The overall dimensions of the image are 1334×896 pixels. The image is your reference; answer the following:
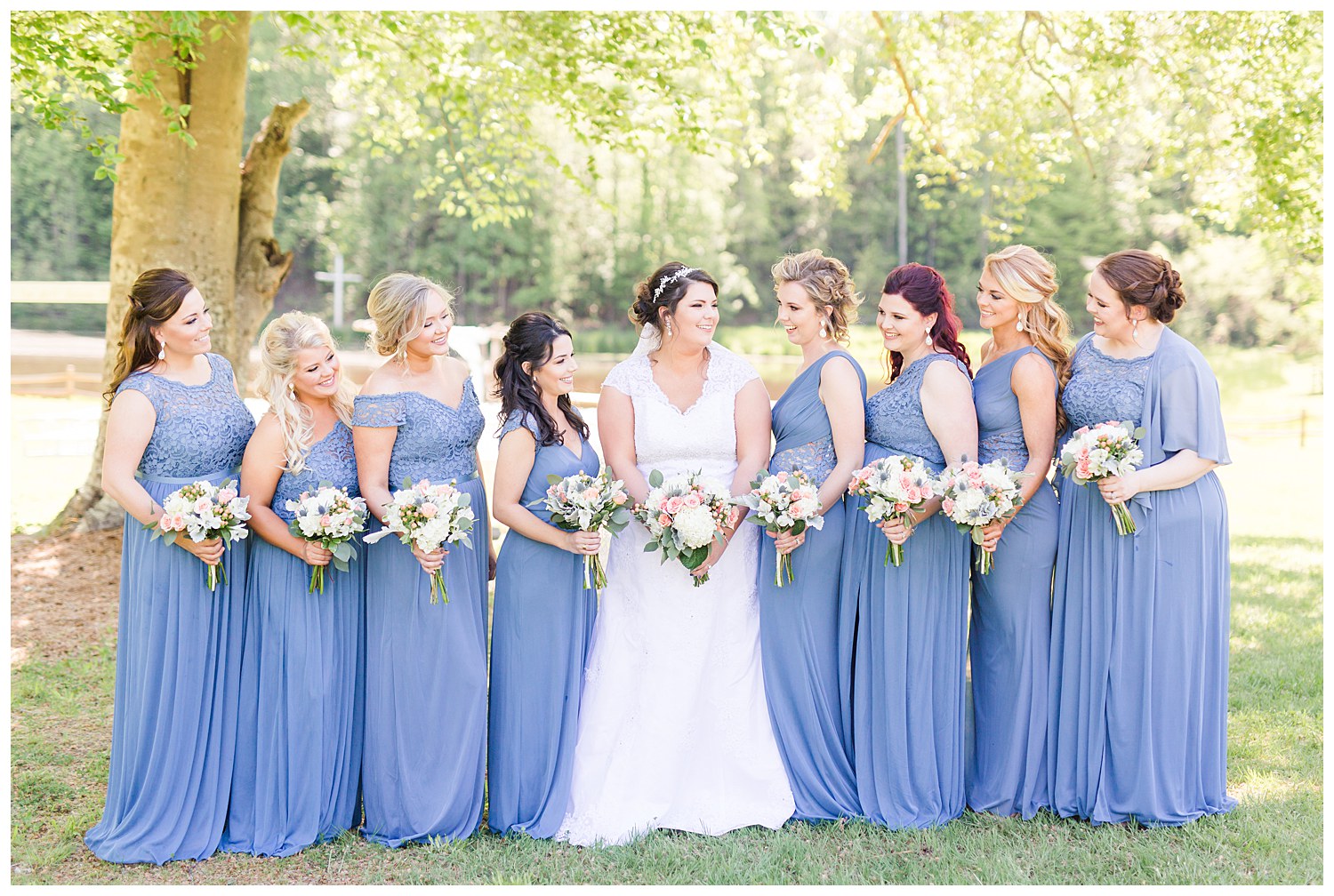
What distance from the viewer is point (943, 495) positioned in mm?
4586

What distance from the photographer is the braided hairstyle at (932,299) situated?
4852mm

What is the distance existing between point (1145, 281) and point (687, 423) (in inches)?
85.8

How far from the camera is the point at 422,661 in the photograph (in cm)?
472

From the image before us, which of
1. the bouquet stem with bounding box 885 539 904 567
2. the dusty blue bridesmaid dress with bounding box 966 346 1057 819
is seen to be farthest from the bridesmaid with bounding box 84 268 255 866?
the dusty blue bridesmaid dress with bounding box 966 346 1057 819

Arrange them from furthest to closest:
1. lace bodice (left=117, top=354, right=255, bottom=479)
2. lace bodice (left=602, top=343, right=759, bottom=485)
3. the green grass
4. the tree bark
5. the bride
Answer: the tree bark
lace bodice (left=602, top=343, right=759, bottom=485)
the bride
lace bodice (left=117, top=354, right=255, bottom=479)
the green grass

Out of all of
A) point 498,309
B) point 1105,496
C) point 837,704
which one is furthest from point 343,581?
point 498,309

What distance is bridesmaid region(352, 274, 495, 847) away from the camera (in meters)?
4.68

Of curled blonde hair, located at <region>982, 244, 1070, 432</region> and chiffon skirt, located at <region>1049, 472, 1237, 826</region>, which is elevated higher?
curled blonde hair, located at <region>982, 244, 1070, 432</region>

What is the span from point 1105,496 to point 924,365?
3.27 feet

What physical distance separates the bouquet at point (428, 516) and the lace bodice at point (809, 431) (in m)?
1.56

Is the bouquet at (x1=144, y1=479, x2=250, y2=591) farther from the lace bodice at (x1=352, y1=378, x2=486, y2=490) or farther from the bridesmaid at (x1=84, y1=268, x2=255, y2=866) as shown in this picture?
the lace bodice at (x1=352, y1=378, x2=486, y2=490)

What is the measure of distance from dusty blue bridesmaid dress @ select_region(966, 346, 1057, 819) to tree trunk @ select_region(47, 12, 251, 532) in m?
7.83

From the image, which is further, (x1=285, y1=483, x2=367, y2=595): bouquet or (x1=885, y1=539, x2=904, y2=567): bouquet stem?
(x1=885, y1=539, x2=904, y2=567): bouquet stem

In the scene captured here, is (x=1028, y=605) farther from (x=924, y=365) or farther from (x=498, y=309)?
(x=498, y=309)
